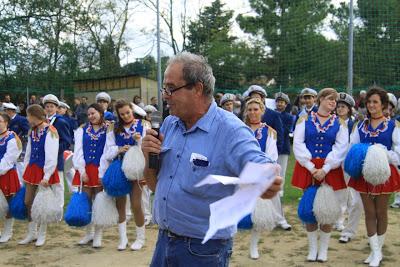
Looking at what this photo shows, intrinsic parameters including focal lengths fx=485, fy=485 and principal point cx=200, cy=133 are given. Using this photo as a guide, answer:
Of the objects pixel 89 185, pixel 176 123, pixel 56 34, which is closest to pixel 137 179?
pixel 89 185

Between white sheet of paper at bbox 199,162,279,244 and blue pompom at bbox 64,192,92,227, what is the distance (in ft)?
13.7

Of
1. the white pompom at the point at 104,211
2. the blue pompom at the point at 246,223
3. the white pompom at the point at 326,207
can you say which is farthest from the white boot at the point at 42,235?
the white pompom at the point at 326,207

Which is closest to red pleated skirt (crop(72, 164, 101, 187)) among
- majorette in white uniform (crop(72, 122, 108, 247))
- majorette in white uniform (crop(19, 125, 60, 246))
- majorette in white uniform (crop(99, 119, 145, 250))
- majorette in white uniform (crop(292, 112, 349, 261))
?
majorette in white uniform (crop(72, 122, 108, 247))

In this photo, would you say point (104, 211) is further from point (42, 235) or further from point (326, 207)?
point (326, 207)

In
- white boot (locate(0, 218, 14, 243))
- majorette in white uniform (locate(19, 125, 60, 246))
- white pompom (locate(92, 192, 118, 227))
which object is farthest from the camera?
white boot (locate(0, 218, 14, 243))

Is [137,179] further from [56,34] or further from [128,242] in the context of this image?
[56,34]

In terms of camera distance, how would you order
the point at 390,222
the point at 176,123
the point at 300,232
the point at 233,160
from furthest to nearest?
1. the point at 390,222
2. the point at 300,232
3. the point at 176,123
4. the point at 233,160

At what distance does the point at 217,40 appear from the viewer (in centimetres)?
2827

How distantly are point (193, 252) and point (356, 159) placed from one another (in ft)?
10.1

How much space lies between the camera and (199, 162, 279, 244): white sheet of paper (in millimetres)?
1753

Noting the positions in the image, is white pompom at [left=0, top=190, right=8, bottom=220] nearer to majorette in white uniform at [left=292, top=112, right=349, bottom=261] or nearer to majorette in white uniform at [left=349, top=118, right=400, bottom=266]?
majorette in white uniform at [left=292, top=112, right=349, bottom=261]

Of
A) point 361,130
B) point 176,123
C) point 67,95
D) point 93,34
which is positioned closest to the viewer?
point 176,123

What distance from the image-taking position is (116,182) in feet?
18.1

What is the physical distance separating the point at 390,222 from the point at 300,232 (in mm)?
1507
